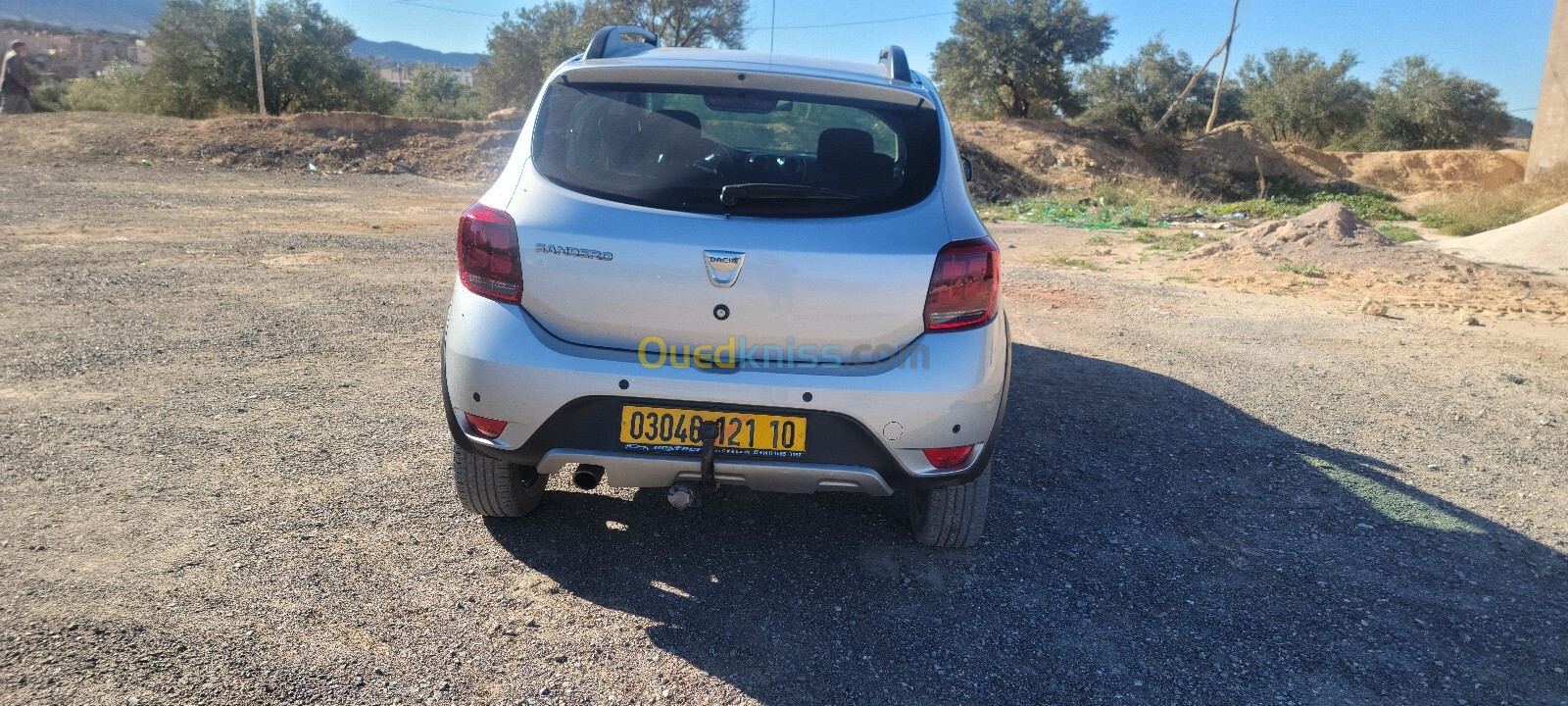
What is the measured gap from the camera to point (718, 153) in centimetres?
305

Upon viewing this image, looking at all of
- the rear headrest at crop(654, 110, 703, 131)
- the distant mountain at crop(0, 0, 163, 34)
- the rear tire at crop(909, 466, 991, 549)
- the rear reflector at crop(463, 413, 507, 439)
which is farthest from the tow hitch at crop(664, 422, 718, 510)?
the distant mountain at crop(0, 0, 163, 34)

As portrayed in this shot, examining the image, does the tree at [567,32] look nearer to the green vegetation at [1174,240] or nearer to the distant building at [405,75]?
the distant building at [405,75]

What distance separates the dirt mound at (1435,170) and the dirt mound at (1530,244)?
1739 cm

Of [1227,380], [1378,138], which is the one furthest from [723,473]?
[1378,138]

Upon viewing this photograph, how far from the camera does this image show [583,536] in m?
3.36

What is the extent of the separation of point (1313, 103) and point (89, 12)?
697ft

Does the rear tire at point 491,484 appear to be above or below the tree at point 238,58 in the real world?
below

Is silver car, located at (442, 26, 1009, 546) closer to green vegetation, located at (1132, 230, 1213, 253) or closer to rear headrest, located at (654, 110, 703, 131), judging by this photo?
rear headrest, located at (654, 110, 703, 131)

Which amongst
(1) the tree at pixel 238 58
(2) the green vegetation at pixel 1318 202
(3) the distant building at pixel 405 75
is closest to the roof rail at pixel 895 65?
(2) the green vegetation at pixel 1318 202

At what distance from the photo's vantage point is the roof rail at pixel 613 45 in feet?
11.4

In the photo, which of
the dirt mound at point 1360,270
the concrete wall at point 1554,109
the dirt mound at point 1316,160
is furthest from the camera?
the dirt mound at point 1316,160

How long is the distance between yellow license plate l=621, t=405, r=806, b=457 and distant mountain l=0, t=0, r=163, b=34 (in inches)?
7438

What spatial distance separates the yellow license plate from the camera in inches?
106

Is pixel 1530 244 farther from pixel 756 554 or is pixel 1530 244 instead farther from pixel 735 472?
pixel 735 472
